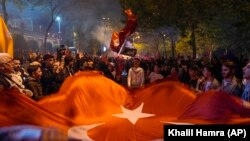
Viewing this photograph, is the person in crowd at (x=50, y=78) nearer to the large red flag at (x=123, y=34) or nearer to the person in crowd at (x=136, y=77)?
the person in crowd at (x=136, y=77)

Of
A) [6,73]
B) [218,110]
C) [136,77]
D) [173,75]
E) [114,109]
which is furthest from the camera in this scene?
[136,77]

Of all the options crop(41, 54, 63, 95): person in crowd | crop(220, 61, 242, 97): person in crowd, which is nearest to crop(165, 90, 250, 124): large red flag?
crop(220, 61, 242, 97): person in crowd

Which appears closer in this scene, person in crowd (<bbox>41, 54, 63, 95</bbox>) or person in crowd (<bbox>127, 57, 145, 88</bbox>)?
person in crowd (<bbox>41, 54, 63, 95</bbox>)

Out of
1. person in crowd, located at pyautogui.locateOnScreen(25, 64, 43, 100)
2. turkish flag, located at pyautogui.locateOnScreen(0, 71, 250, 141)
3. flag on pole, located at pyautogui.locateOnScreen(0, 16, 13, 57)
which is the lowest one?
turkish flag, located at pyautogui.locateOnScreen(0, 71, 250, 141)

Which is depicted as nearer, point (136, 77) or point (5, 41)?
point (5, 41)

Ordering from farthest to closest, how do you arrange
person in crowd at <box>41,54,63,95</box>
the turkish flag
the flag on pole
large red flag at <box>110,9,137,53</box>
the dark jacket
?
large red flag at <box>110,9,137,53</box>, person in crowd at <box>41,54,63,95</box>, the flag on pole, the dark jacket, the turkish flag

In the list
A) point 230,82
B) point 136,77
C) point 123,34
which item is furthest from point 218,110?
point 123,34

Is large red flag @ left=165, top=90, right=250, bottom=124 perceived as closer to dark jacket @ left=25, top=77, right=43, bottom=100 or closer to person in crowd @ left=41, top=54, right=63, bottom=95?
dark jacket @ left=25, top=77, right=43, bottom=100

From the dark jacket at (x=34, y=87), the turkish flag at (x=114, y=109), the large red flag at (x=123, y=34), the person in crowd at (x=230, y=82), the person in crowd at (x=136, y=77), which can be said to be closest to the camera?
the turkish flag at (x=114, y=109)

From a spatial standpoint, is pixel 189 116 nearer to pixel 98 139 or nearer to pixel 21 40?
pixel 98 139

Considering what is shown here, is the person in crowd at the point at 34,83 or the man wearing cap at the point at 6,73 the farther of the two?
the person in crowd at the point at 34,83

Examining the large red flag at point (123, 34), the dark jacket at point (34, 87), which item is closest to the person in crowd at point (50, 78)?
→ the dark jacket at point (34, 87)

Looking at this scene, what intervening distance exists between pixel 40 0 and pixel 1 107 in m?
35.5

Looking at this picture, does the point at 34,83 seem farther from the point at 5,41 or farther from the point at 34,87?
the point at 5,41
